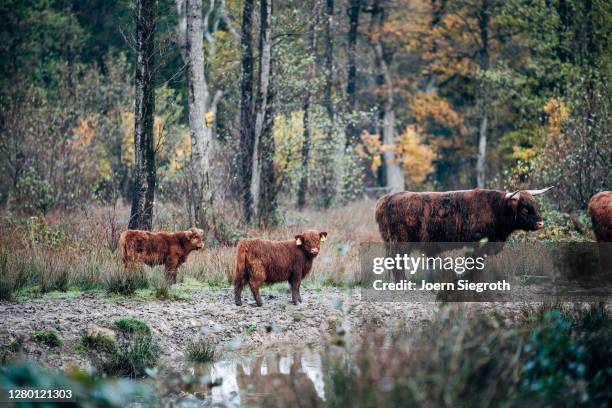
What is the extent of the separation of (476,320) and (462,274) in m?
6.96

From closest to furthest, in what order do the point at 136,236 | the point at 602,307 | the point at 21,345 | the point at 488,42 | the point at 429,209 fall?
1. the point at 21,345
2. the point at 602,307
3. the point at 136,236
4. the point at 429,209
5. the point at 488,42

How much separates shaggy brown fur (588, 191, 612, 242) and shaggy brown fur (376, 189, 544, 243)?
114cm

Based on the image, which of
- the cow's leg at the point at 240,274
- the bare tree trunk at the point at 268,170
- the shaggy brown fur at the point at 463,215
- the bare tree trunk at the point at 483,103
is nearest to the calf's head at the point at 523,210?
the shaggy brown fur at the point at 463,215

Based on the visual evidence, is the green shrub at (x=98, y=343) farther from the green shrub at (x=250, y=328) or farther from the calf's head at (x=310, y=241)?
the calf's head at (x=310, y=241)

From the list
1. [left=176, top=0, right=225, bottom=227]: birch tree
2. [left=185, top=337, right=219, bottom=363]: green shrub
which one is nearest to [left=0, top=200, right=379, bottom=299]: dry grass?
[left=176, top=0, right=225, bottom=227]: birch tree

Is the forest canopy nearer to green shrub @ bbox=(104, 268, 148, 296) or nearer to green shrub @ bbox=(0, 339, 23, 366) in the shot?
green shrub @ bbox=(104, 268, 148, 296)

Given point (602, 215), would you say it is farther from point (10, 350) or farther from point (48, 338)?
point (10, 350)

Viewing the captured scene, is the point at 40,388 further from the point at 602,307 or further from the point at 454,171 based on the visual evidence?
the point at 454,171

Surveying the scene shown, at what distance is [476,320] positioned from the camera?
22.6 feet

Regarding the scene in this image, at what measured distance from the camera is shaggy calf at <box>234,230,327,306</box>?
1150cm

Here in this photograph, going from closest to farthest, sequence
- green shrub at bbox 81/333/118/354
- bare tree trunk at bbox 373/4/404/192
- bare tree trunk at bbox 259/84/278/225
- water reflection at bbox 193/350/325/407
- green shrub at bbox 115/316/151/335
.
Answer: water reflection at bbox 193/350/325/407 < green shrub at bbox 81/333/118/354 < green shrub at bbox 115/316/151/335 < bare tree trunk at bbox 259/84/278/225 < bare tree trunk at bbox 373/4/404/192

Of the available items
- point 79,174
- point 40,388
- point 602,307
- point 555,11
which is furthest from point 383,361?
point 555,11

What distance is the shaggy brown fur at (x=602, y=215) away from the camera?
542 inches

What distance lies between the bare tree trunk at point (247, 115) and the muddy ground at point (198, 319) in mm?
7003
